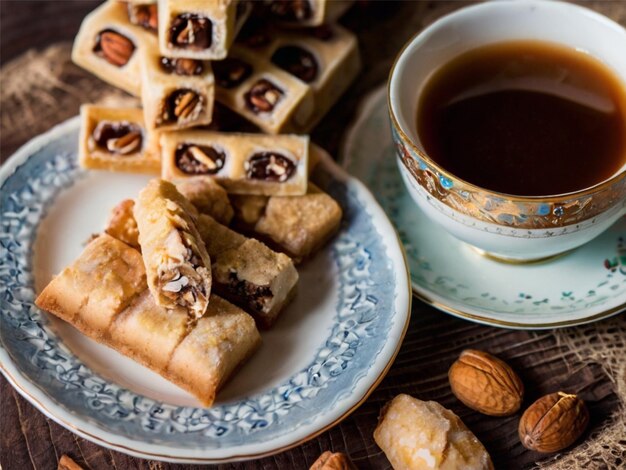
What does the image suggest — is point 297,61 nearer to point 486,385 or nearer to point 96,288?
point 96,288

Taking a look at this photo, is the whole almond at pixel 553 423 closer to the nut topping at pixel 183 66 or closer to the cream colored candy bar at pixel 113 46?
the nut topping at pixel 183 66

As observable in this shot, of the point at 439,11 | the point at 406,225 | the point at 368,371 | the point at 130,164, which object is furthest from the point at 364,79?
the point at 368,371

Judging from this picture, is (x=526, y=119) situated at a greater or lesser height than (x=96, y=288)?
greater

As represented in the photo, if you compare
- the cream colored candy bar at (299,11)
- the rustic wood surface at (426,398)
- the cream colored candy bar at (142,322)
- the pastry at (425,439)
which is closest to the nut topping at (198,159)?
the cream colored candy bar at (142,322)

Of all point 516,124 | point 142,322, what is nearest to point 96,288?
point 142,322

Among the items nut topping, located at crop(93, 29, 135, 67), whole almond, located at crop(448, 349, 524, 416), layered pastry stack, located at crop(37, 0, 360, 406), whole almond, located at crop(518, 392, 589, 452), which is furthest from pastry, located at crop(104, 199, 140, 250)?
whole almond, located at crop(518, 392, 589, 452)

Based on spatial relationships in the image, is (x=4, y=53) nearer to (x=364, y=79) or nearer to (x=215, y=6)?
(x=215, y=6)
